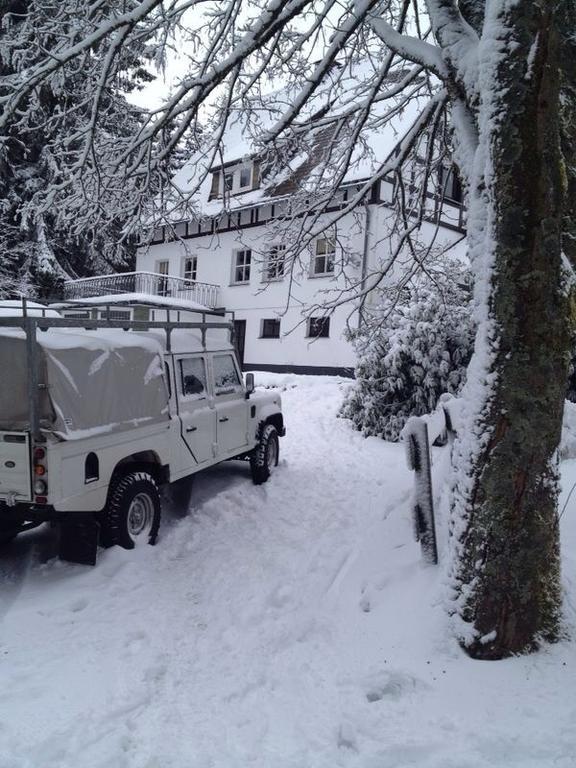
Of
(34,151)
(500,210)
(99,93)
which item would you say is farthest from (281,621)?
(34,151)

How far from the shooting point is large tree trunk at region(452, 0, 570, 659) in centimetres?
322

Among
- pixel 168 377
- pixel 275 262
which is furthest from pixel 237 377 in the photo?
pixel 168 377

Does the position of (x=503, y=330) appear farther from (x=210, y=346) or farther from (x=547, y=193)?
(x=210, y=346)

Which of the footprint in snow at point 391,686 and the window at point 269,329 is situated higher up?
the window at point 269,329

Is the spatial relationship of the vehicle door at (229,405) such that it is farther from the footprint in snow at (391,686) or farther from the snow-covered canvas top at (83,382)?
the footprint in snow at (391,686)

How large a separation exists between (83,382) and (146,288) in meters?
19.6

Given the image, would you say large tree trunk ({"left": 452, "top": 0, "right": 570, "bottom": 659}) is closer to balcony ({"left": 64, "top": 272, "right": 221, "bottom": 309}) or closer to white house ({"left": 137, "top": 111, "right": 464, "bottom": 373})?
white house ({"left": 137, "top": 111, "right": 464, "bottom": 373})

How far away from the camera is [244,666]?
3635 millimetres

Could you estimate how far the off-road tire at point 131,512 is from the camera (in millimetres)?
5199

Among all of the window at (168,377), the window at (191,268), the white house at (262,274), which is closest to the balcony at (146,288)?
the white house at (262,274)

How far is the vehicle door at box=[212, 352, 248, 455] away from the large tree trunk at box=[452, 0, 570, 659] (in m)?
4.21

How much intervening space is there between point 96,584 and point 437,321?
782cm

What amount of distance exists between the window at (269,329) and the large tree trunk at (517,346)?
19.0 meters

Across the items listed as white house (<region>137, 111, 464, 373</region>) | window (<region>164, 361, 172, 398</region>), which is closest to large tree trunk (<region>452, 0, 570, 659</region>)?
window (<region>164, 361, 172, 398</region>)
